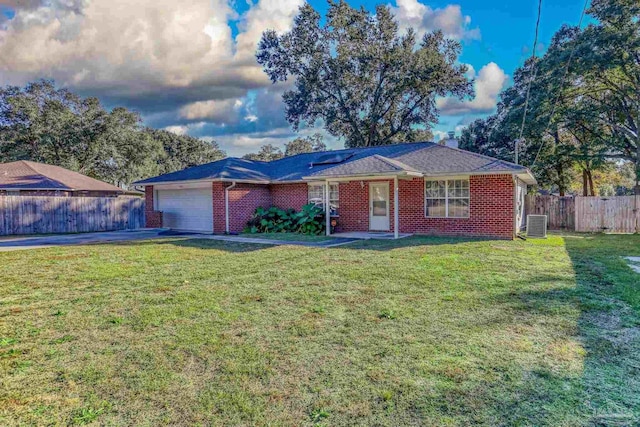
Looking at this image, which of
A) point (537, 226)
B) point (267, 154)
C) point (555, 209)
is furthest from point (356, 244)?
point (267, 154)

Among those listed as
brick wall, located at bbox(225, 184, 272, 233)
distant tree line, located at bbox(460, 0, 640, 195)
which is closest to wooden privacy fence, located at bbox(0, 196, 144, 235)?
brick wall, located at bbox(225, 184, 272, 233)

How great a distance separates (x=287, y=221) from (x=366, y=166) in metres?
4.21

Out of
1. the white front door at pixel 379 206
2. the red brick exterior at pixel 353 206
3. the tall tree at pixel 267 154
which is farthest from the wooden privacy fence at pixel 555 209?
the tall tree at pixel 267 154

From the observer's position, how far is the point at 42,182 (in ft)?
72.4

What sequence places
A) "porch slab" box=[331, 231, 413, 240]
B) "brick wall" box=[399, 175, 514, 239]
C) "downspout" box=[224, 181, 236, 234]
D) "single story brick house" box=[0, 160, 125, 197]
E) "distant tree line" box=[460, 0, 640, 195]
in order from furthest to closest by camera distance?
"single story brick house" box=[0, 160, 125, 197]
"distant tree line" box=[460, 0, 640, 195]
"downspout" box=[224, 181, 236, 234]
"porch slab" box=[331, 231, 413, 240]
"brick wall" box=[399, 175, 514, 239]

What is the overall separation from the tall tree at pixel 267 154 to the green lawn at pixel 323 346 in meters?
56.0

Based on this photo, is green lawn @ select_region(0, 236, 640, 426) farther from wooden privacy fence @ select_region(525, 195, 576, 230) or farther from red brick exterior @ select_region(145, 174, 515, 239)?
wooden privacy fence @ select_region(525, 195, 576, 230)

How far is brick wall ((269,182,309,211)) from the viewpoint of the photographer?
56.9 feet

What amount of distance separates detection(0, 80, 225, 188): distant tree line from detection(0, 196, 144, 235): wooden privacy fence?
14.4 meters

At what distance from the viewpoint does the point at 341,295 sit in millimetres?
6082

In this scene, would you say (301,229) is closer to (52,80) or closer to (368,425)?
(368,425)

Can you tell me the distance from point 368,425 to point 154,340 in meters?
2.65

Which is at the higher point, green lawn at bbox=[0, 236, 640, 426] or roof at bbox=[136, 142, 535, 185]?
roof at bbox=[136, 142, 535, 185]

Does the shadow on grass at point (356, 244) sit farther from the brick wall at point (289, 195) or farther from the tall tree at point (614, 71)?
the tall tree at point (614, 71)
